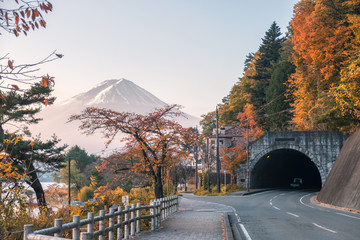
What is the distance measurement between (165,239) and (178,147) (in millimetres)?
11076

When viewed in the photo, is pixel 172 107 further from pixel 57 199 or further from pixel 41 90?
pixel 57 199

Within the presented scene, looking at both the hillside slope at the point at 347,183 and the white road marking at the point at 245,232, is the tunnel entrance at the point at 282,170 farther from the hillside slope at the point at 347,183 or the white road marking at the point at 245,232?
the white road marking at the point at 245,232

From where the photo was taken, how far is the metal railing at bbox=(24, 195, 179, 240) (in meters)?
5.02

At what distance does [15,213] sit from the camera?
1023 cm

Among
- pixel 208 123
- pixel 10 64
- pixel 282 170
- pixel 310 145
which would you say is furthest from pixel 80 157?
pixel 10 64

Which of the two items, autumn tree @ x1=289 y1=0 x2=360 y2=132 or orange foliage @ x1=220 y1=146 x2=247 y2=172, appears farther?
orange foliage @ x1=220 y1=146 x2=247 y2=172

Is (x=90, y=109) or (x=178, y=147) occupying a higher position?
(x=90, y=109)

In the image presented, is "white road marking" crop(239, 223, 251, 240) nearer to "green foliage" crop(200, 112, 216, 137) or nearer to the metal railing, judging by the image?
the metal railing

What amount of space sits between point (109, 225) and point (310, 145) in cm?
4088

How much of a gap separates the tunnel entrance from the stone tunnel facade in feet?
Result: 6.76

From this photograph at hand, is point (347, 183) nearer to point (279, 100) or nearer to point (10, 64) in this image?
point (10, 64)

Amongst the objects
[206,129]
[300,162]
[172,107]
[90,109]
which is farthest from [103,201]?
[206,129]

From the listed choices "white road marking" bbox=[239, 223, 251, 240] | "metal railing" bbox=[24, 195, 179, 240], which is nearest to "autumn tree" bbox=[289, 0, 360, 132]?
"white road marking" bbox=[239, 223, 251, 240]

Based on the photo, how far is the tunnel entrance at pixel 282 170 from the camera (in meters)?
53.9
